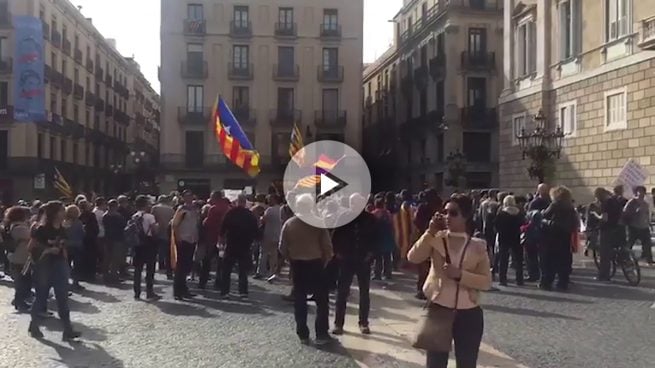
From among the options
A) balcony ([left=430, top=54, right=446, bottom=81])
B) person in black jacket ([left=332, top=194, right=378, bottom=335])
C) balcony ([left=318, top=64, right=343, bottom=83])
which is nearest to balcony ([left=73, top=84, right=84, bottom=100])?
balcony ([left=318, top=64, right=343, bottom=83])

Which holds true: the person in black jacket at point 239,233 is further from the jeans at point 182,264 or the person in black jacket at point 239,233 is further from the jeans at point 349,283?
the jeans at point 349,283

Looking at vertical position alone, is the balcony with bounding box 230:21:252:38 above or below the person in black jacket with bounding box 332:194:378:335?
above

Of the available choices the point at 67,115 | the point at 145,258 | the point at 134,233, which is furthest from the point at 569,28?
the point at 67,115

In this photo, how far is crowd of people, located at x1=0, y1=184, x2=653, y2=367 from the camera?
212 inches

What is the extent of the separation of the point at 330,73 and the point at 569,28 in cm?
2481

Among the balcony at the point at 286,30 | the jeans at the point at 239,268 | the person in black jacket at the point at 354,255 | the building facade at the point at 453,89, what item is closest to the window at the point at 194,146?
the balcony at the point at 286,30

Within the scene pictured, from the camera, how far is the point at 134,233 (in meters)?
13.6

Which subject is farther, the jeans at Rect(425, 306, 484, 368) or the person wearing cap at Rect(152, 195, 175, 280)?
the person wearing cap at Rect(152, 195, 175, 280)

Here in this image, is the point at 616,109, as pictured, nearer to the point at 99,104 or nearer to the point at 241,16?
the point at 241,16

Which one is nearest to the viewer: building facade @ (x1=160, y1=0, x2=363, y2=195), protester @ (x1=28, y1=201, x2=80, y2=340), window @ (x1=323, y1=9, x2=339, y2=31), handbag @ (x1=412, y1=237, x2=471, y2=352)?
handbag @ (x1=412, y1=237, x2=471, y2=352)

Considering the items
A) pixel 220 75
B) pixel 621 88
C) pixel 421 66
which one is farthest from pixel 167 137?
pixel 621 88

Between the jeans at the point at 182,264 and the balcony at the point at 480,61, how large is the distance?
119ft

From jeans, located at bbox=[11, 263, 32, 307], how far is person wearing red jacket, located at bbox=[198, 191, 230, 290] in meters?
2.87

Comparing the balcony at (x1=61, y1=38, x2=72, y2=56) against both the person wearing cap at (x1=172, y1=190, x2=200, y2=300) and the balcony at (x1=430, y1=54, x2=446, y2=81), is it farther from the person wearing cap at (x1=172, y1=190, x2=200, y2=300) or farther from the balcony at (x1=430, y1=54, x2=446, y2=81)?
the person wearing cap at (x1=172, y1=190, x2=200, y2=300)
